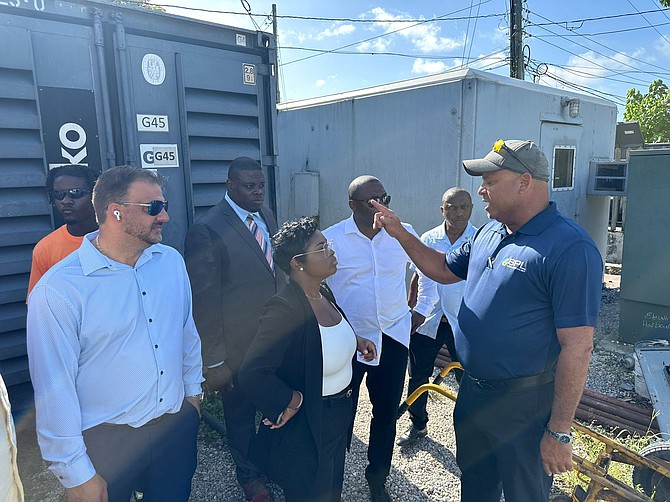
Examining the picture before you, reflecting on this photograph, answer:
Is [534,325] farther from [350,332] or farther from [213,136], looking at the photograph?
[213,136]

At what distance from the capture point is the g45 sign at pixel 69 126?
114 inches

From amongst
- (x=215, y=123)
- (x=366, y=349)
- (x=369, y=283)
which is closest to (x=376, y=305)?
(x=369, y=283)

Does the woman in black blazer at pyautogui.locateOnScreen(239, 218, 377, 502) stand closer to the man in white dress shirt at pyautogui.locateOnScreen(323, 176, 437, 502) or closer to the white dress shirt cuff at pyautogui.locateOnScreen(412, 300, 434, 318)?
the man in white dress shirt at pyautogui.locateOnScreen(323, 176, 437, 502)

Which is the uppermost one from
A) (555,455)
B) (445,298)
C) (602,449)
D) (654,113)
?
(654,113)

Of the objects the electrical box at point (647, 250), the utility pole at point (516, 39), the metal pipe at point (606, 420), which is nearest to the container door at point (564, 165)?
the electrical box at point (647, 250)

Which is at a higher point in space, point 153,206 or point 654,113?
point 654,113

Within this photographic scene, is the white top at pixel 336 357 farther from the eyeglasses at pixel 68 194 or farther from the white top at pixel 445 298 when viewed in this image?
the eyeglasses at pixel 68 194

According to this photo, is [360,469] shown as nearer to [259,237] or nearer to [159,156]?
[259,237]

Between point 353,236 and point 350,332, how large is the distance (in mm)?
779

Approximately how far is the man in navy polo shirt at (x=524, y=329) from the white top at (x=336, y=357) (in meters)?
0.60

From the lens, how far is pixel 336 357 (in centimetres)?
211

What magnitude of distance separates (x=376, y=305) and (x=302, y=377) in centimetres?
92

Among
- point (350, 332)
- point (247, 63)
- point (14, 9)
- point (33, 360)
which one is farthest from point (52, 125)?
point (350, 332)

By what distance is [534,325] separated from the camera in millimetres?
2006
